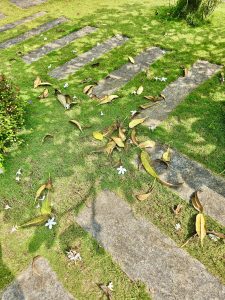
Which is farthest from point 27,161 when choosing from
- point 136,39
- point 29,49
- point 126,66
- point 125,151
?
point 136,39

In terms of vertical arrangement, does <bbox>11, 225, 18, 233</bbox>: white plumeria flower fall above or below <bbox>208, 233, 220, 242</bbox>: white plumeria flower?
below

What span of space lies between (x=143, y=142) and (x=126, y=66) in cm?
235

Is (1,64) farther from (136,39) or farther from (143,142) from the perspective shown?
(143,142)

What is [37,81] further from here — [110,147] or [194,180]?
[194,180]

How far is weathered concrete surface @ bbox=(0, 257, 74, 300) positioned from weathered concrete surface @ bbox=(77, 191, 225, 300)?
0.63m

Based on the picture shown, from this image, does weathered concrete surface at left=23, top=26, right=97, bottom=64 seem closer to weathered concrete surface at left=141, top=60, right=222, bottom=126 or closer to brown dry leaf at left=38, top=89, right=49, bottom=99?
brown dry leaf at left=38, top=89, right=49, bottom=99

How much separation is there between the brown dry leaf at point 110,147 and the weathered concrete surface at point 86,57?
2.32 m

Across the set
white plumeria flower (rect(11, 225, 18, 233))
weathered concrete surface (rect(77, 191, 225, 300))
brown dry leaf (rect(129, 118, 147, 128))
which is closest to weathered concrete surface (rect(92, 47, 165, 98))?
brown dry leaf (rect(129, 118, 147, 128))

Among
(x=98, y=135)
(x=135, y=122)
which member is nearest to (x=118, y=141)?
(x=98, y=135)

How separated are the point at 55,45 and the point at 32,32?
44.6 inches

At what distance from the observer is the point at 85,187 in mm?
3908

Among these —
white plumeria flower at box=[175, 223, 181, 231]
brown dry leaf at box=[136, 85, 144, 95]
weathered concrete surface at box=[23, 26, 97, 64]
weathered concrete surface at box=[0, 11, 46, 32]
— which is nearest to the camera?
white plumeria flower at box=[175, 223, 181, 231]

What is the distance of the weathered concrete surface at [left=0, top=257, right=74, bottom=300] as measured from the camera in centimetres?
295

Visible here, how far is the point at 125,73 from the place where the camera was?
19.3 ft
